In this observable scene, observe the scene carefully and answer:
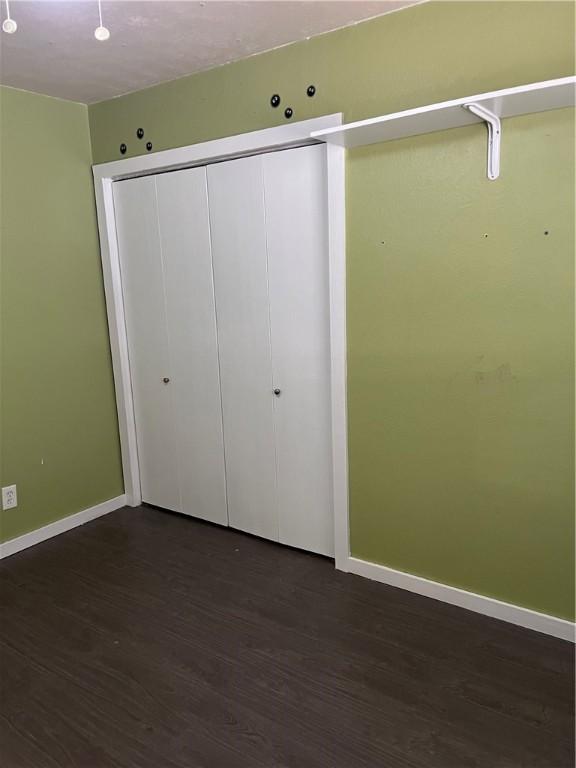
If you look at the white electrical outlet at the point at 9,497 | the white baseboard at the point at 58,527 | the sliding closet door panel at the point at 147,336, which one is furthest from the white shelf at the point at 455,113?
the white baseboard at the point at 58,527

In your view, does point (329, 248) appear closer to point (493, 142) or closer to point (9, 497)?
point (493, 142)

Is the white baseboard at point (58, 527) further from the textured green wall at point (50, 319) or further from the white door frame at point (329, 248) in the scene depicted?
the white door frame at point (329, 248)

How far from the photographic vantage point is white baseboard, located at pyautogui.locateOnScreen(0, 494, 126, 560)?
3087 mm

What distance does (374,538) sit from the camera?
2.69 metres

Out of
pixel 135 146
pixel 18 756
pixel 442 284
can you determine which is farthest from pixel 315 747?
pixel 135 146

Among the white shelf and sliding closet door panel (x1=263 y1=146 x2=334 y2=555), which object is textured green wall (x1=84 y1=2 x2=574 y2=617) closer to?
the white shelf

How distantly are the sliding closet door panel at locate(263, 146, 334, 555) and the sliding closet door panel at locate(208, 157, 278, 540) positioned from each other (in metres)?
0.06

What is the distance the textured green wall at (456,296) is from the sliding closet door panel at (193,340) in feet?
1.68

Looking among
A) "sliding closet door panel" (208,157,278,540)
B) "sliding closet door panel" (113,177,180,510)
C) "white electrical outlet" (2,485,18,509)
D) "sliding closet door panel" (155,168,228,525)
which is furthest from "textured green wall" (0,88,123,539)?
"sliding closet door panel" (208,157,278,540)

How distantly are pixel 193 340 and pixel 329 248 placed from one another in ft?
3.35

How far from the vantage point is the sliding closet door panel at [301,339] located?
→ 8.64 ft

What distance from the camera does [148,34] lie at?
2.26 meters

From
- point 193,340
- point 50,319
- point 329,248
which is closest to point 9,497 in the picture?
point 50,319

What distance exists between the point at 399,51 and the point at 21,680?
274 centimetres
